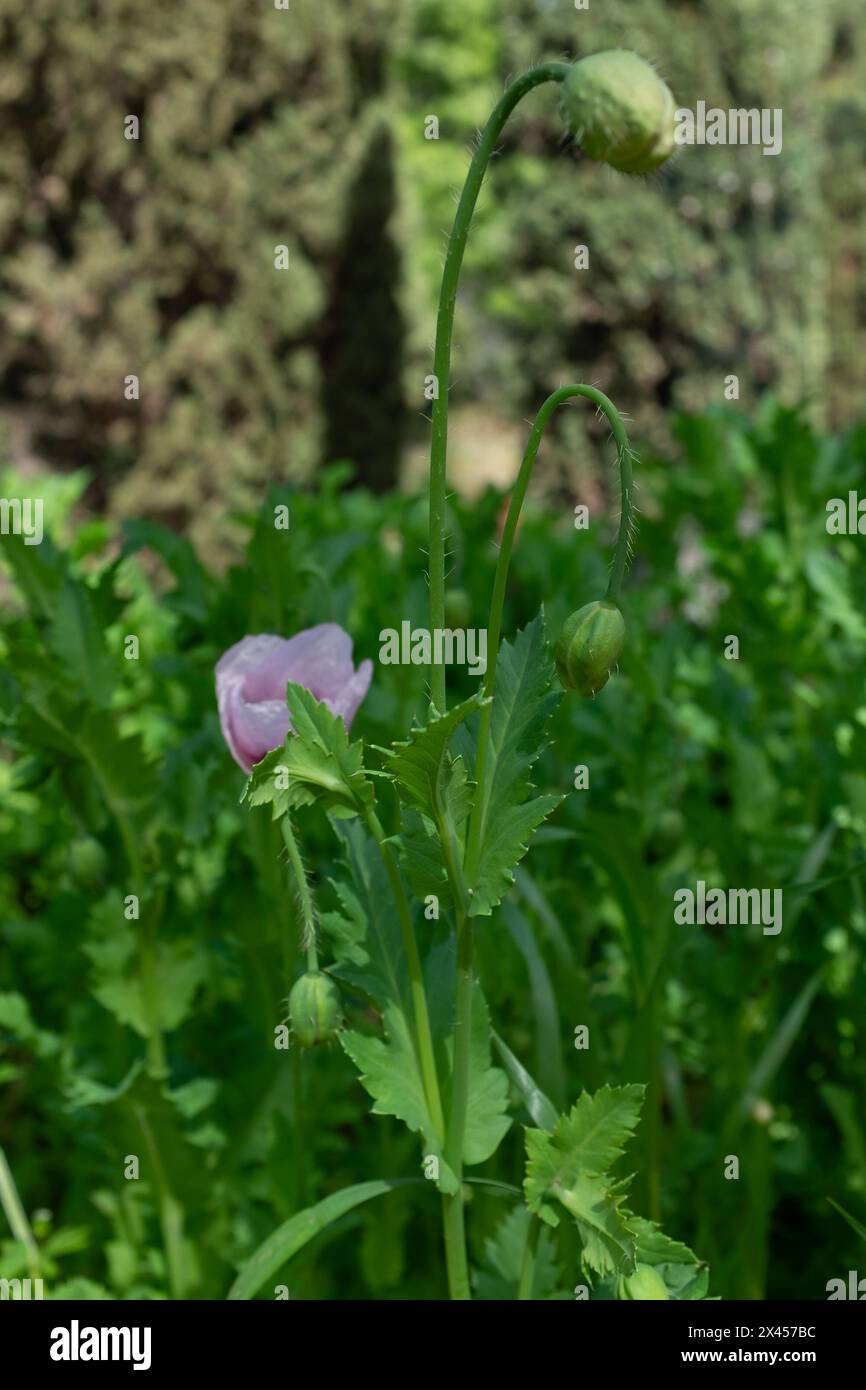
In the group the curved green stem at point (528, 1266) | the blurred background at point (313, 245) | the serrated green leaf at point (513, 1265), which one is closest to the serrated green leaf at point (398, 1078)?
the curved green stem at point (528, 1266)

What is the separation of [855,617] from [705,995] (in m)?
0.56

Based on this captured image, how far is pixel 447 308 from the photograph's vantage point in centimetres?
102

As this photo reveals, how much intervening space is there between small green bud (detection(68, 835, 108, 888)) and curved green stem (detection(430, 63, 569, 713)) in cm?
66

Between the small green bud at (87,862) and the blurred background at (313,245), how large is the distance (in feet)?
7.95

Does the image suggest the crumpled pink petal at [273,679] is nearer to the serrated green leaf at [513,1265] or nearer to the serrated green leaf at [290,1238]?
the serrated green leaf at [290,1238]

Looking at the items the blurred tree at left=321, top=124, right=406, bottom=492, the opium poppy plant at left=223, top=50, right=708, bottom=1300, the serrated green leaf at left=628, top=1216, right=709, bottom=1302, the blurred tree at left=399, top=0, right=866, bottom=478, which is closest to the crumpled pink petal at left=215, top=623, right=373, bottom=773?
the opium poppy plant at left=223, top=50, right=708, bottom=1300

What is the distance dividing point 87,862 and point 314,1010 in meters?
0.57

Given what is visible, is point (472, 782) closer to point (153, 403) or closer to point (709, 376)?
point (153, 403)

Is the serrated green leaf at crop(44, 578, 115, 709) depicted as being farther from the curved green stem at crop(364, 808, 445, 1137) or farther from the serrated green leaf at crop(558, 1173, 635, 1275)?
the serrated green leaf at crop(558, 1173, 635, 1275)

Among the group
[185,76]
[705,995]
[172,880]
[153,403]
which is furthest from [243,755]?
[185,76]

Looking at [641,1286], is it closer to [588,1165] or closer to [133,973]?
[588,1165]

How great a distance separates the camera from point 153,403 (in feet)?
17.6

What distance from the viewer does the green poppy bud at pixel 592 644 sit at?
101 centimetres

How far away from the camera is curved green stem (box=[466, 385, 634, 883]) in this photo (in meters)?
0.99
